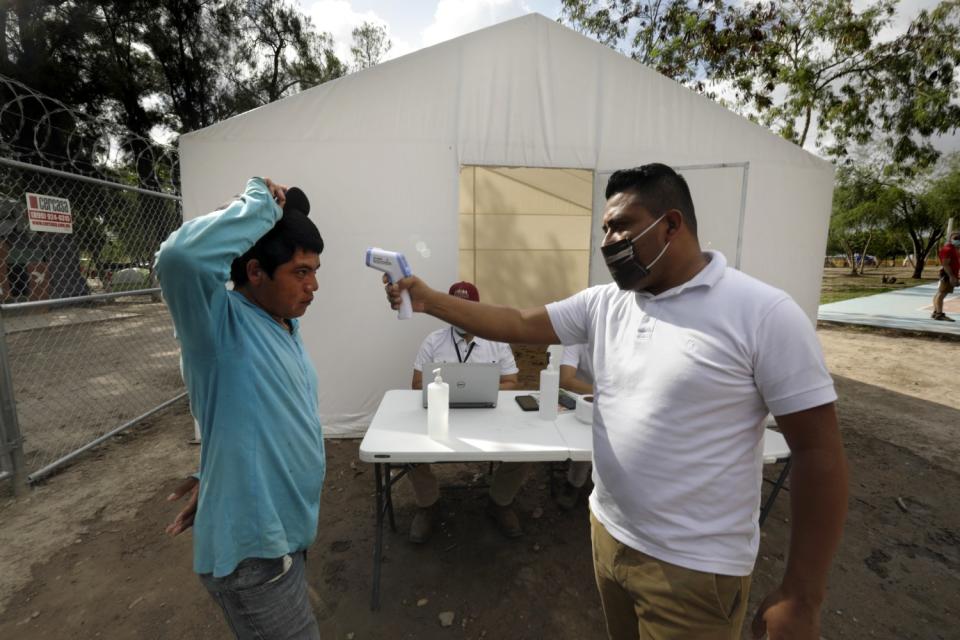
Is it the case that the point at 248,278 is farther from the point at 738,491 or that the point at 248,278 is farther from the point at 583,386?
the point at 583,386


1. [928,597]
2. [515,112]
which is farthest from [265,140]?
[928,597]

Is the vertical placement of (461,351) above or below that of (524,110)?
below

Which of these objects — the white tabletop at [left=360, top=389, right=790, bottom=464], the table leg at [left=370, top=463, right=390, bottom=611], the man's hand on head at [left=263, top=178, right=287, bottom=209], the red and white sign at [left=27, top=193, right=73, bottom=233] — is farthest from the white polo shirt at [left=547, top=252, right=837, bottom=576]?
the red and white sign at [left=27, top=193, right=73, bottom=233]

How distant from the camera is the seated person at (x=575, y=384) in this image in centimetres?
321

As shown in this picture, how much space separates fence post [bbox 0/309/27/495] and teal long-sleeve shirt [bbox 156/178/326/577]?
3.04 metres

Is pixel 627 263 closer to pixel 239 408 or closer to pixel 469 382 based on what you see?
pixel 239 408

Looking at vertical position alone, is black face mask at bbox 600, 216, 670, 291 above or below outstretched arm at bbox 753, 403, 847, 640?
above

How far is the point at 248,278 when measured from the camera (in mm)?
1288

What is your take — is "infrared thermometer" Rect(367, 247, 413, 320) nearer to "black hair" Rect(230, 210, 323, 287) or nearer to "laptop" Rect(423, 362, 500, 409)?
"black hair" Rect(230, 210, 323, 287)

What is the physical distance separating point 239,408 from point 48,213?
11.0ft

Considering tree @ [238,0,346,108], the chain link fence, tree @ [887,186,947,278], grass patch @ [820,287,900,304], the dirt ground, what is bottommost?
grass patch @ [820,287,900,304]

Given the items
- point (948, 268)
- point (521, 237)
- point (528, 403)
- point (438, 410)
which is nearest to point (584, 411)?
point (528, 403)

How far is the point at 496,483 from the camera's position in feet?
9.73

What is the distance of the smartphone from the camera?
8.86ft
